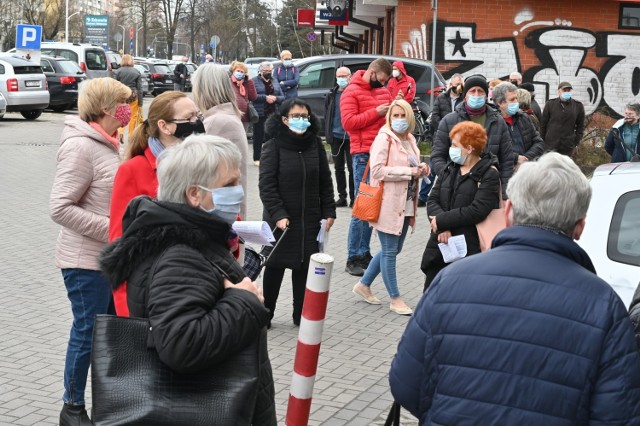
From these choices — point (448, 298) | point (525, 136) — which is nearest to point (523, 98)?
point (525, 136)

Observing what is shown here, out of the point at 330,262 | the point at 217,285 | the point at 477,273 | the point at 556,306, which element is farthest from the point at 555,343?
the point at 330,262

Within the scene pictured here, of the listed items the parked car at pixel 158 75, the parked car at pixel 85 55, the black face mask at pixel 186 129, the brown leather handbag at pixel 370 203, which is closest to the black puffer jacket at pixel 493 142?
the brown leather handbag at pixel 370 203

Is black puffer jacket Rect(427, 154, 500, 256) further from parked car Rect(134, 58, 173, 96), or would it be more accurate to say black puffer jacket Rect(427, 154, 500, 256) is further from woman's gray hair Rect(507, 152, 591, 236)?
parked car Rect(134, 58, 173, 96)

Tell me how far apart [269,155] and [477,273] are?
15.8ft

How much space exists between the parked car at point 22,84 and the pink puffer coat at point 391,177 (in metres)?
21.6

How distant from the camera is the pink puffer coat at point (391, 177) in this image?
832 cm

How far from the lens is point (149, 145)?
4660mm

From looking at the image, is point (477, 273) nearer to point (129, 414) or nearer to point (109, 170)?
point (129, 414)

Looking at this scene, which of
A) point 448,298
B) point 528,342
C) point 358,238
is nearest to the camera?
point 528,342

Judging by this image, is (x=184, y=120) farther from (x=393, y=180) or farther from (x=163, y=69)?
(x=163, y=69)

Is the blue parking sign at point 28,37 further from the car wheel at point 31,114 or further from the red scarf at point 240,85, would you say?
the red scarf at point 240,85

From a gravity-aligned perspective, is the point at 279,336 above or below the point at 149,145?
below

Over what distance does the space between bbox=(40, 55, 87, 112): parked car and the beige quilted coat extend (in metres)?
27.5

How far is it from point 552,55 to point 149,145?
21.2 metres
